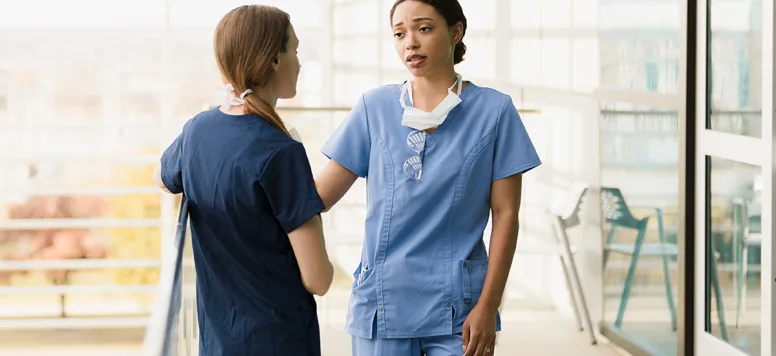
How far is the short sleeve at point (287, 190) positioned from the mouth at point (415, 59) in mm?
401

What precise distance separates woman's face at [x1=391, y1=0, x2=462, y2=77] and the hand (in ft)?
1.26

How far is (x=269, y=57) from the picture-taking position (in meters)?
1.41

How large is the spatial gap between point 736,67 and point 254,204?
2.10 m

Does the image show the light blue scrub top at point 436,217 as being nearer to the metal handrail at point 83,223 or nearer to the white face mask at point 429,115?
the white face mask at point 429,115

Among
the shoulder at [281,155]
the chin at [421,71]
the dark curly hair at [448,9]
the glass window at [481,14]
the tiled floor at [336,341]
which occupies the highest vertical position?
the glass window at [481,14]

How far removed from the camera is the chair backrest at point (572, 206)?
4445mm

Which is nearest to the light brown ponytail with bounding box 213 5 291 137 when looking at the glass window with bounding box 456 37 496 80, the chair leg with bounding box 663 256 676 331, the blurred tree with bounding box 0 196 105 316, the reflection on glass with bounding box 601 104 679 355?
the reflection on glass with bounding box 601 104 679 355

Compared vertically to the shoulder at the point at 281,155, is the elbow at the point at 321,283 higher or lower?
lower

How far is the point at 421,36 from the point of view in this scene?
1.74 metres

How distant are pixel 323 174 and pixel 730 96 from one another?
5.67 feet

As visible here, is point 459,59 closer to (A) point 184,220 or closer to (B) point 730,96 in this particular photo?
(A) point 184,220

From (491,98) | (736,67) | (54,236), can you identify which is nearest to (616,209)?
(736,67)

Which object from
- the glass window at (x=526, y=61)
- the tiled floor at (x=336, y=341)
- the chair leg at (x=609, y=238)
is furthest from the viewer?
the glass window at (x=526, y=61)

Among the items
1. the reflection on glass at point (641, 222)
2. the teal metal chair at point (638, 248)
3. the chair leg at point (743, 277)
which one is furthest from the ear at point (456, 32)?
the reflection on glass at point (641, 222)
